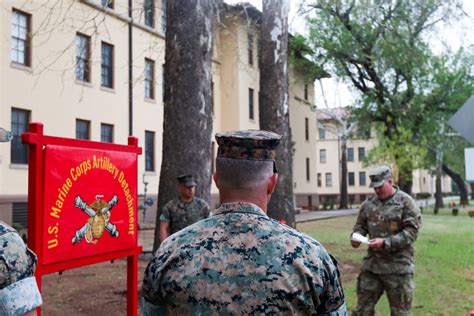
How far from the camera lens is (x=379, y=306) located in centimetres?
809

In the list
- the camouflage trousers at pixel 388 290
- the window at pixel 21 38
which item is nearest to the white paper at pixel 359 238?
the camouflage trousers at pixel 388 290

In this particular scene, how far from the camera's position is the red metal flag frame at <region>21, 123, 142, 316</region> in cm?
383

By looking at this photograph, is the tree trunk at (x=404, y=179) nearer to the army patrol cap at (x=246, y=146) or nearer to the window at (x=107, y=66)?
the window at (x=107, y=66)

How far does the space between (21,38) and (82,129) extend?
15.3 feet

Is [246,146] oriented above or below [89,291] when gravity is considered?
above

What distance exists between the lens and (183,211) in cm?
727

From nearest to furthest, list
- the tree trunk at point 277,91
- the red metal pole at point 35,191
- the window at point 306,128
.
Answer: the red metal pole at point 35,191, the tree trunk at point 277,91, the window at point 306,128

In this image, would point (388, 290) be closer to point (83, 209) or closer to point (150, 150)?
A: point (83, 209)

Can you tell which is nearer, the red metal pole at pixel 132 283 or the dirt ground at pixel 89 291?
the red metal pole at pixel 132 283

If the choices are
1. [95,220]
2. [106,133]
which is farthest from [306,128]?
[95,220]

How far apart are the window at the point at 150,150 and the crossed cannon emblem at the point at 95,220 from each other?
22324mm

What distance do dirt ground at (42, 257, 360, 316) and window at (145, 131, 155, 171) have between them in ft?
53.6

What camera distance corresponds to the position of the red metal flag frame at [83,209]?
3834 mm

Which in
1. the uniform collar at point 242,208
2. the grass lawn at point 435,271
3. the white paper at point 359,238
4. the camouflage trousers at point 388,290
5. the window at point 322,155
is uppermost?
the window at point 322,155
